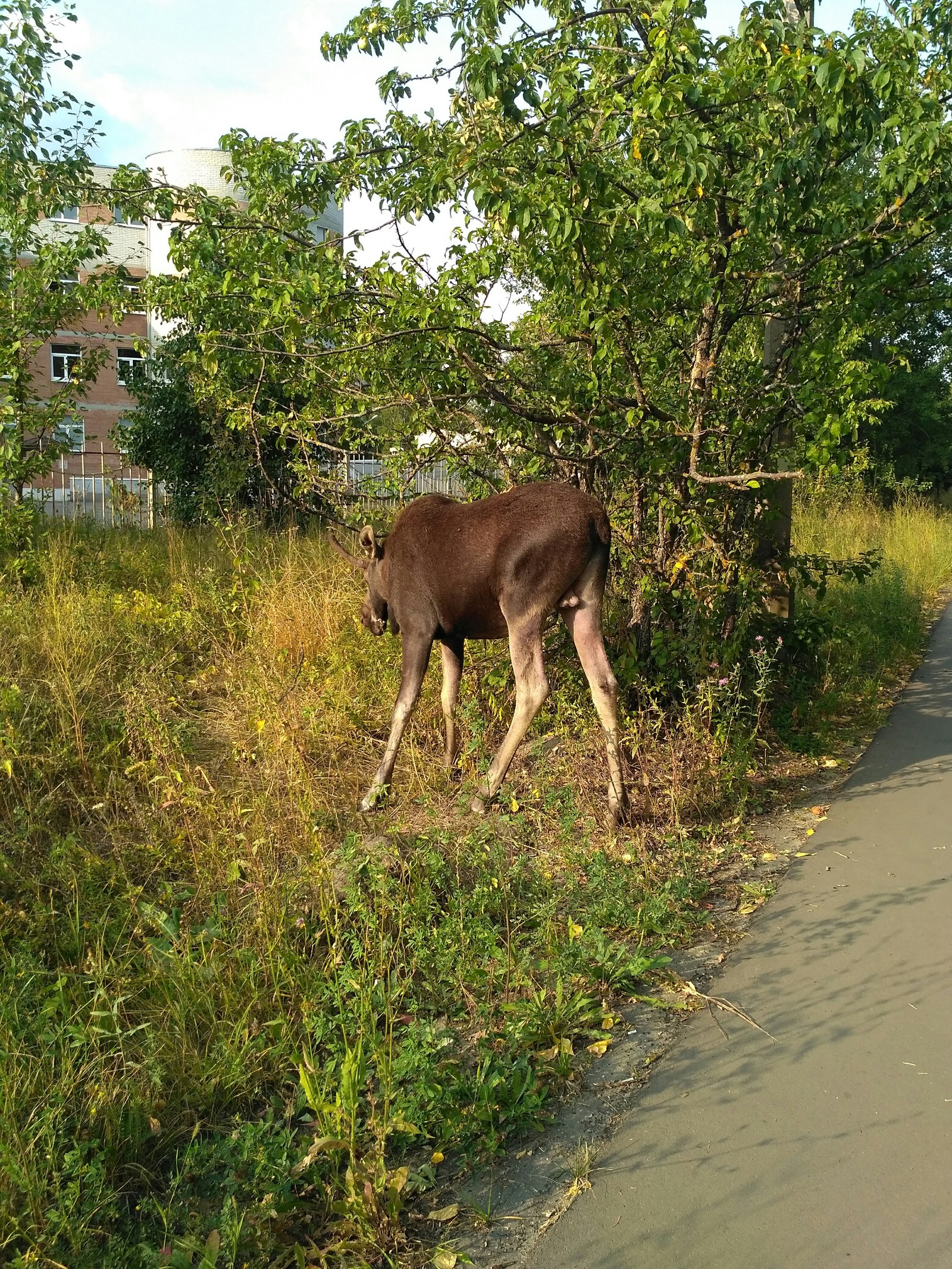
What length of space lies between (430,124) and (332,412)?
8.04 feet

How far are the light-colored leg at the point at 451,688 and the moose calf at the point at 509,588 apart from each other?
0.24 metres

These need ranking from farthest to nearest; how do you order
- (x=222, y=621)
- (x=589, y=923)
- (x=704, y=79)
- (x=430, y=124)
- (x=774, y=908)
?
(x=222, y=621) → (x=430, y=124) → (x=704, y=79) → (x=774, y=908) → (x=589, y=923)

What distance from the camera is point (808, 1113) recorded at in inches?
125

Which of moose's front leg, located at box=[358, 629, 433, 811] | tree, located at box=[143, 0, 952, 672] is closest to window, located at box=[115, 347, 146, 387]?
tree, located at box=[143, 0, 952, 672]

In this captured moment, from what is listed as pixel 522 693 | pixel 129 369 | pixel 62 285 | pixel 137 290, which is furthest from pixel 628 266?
pixel 129 369

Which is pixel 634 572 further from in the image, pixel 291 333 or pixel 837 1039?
pixel 837 1039

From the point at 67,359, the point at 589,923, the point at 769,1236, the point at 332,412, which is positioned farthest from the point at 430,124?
the point at 67,359

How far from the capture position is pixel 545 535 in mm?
5559

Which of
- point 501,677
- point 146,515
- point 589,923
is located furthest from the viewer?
point 146,515

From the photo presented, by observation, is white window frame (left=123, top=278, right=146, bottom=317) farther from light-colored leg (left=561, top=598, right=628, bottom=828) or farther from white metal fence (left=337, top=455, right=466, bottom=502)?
light-colored leg (left=561, top=598, right=628, bottom=828)

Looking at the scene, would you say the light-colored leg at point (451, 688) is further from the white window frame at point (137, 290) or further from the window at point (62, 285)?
the window at point (62, 285)

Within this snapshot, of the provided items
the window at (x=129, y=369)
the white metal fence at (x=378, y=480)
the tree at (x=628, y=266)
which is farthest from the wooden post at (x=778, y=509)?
the window at (x=129, y=369)

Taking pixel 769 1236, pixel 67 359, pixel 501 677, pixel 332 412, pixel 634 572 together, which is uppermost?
pixel 67 359

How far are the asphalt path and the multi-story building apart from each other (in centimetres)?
542
